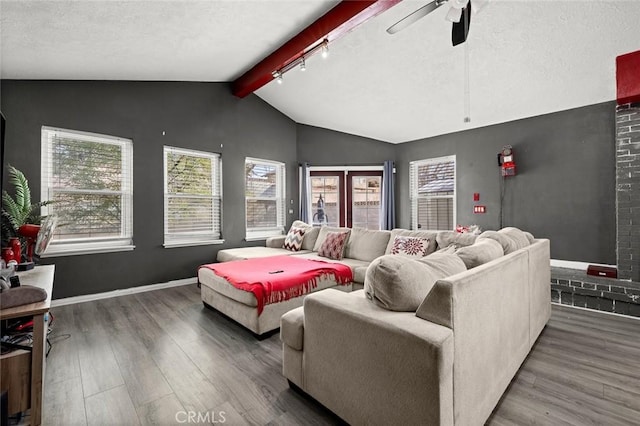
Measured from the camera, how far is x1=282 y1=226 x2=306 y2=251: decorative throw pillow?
4754mm

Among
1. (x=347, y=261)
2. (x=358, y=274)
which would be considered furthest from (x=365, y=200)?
(x=358, y=274)

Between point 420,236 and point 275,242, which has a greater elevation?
point 420,236

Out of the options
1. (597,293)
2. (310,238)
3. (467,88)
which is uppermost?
(467,88)

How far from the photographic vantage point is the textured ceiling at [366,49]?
257cm

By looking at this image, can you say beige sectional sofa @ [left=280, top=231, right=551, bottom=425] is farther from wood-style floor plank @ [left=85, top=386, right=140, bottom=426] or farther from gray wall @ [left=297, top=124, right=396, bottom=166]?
gray wall @ [left=297, top=124, right=396, bottom=166]

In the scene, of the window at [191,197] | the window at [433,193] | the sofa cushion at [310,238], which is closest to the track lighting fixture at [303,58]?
the window at [191,197]

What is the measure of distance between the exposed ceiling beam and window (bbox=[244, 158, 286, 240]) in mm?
1625

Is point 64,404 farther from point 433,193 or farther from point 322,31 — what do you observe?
point 433,193

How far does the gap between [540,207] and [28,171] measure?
7208mm

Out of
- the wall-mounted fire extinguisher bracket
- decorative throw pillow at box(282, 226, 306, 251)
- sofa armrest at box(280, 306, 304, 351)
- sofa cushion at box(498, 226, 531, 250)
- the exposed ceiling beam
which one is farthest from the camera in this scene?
the wall-mounted fire extinguisher bracket

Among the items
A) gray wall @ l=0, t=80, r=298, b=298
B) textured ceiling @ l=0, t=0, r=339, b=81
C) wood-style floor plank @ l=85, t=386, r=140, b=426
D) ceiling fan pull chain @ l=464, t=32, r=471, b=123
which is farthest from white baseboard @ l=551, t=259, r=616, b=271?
wood-style floor plank @ l=85, t=386, r=140, b=426

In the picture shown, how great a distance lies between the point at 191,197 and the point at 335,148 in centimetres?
324

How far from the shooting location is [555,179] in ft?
15.2

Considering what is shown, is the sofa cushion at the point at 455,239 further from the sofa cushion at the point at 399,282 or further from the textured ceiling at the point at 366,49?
the textured ceiling at the point at 366,49
